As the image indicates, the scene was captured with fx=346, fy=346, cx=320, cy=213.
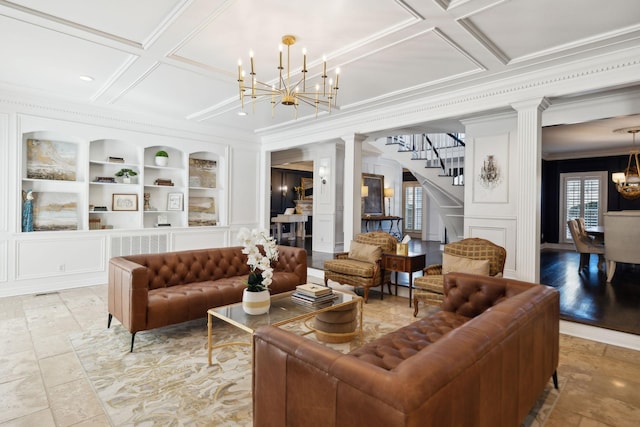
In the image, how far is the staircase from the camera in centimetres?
705

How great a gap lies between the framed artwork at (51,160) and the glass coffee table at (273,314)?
4195 mm

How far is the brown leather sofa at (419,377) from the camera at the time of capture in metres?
1.13

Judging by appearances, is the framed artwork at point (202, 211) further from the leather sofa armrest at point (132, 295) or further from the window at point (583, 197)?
the window at point (583, 197)

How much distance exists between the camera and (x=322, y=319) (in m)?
3.41

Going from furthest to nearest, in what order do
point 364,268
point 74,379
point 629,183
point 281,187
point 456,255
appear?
point 281,187
point 629,183
point 364,268
point 456,255
point 74,379

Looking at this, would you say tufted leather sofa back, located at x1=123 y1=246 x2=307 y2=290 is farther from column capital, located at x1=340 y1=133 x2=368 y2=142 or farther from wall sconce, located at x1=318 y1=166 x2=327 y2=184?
wall sconce, located at x1=318 y1=166 x2=327 y2=184

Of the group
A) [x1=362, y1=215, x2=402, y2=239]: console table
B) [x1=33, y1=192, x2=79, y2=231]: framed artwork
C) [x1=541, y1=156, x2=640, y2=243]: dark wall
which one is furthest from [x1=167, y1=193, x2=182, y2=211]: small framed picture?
[x1=541, y1=156, x2=640, y2=243]: dark wall

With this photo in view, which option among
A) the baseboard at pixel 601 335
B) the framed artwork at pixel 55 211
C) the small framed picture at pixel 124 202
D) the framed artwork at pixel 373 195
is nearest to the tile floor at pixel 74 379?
the baseboard at pixel 601 335

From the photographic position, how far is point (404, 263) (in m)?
4.67

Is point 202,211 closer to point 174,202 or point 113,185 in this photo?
point 174,202

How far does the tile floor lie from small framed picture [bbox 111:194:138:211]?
229 cm

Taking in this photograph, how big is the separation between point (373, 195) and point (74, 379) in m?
9.31

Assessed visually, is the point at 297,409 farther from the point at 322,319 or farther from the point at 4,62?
the point at 4,62

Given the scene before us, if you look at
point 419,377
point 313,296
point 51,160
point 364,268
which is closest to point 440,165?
point 364,268
